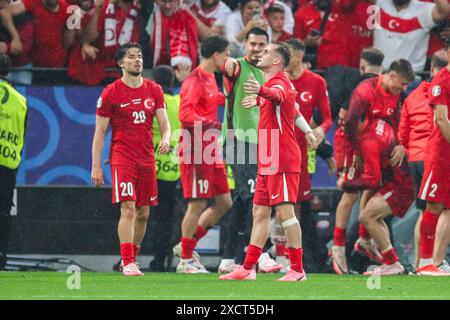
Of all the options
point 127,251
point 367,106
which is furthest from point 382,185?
point 127,251

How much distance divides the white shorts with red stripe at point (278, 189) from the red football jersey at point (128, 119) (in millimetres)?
1449

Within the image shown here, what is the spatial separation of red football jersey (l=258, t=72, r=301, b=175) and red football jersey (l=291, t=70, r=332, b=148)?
8.67 feet

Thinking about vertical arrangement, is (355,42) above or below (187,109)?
above

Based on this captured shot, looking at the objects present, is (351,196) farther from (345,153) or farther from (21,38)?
(21,38)

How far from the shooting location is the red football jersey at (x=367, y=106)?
44.6ft

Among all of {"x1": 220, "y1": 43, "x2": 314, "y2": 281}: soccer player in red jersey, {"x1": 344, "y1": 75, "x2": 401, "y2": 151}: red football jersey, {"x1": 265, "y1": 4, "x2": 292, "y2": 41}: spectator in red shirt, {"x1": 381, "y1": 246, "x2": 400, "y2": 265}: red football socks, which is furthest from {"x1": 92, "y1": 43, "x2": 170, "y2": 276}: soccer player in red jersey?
{"x1": 265, "y1": 4, "x2": 292, "y2": 41}: spectator in red shirt

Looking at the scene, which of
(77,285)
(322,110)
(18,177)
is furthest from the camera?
(18,177)

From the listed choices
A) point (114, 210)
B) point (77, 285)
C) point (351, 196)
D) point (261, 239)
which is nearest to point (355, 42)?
point (351, 196)

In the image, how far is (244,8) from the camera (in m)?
15.6

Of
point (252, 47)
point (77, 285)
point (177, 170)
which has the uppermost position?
point (252, 47)

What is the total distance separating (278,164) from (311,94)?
290cm

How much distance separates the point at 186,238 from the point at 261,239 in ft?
7.68

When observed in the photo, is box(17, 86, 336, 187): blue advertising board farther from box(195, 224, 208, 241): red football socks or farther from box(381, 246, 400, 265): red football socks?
box(381, 246, 400, 265): red football socks

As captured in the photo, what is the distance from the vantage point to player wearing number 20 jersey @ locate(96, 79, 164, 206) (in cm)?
1186
